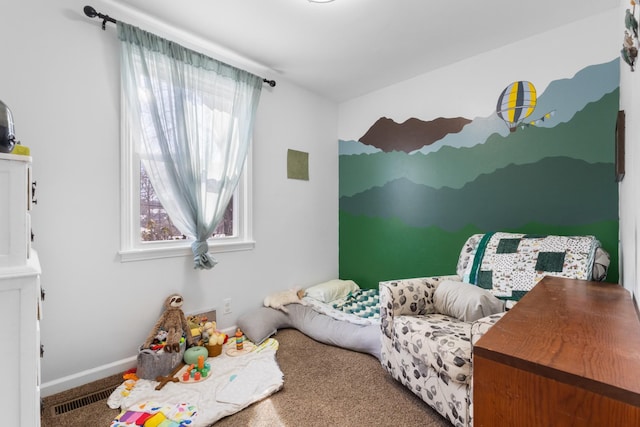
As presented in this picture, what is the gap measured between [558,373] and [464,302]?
46.1 inches

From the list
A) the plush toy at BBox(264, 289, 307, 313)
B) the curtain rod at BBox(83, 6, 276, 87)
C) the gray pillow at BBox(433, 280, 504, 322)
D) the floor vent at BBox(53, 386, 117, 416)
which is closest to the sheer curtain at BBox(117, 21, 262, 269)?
the curtain rod at BBox(83, 6, 276, 87)

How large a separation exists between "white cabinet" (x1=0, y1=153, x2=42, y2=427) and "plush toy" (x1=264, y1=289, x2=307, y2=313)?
1.82 meters

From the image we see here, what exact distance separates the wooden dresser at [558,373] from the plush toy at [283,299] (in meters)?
2.03

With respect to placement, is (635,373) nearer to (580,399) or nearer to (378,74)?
(580,399)

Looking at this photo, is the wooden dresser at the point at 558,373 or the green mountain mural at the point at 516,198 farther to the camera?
the green mountain mural at the point at 516,198

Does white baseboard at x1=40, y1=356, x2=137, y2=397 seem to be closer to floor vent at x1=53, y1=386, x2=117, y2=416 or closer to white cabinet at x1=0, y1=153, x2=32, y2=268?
floor vent at x1=53, y1=386, x2=117, y2=416

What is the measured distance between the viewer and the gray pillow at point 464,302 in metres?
1.65

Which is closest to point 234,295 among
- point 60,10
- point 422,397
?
point 422,397

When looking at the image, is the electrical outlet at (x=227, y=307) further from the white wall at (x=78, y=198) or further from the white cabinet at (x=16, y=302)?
the white cabinet at (x=16, y=302)

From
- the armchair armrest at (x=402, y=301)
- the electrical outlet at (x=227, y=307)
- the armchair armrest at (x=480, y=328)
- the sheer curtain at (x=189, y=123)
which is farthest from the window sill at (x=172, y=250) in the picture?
the armchair armrest at (x=480, y=328)

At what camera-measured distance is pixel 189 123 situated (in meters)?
2.15

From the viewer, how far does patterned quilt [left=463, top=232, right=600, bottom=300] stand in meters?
1.72

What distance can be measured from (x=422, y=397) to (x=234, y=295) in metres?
1.61

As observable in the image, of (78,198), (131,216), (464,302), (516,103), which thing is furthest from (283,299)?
(516,103)
